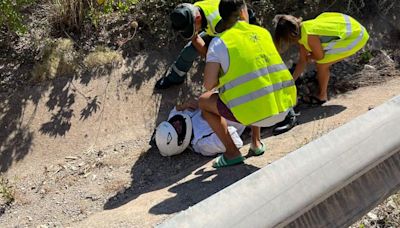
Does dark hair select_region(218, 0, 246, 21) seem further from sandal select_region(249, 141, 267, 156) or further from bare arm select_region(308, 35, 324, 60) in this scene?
bare arm select_region(308, 35, 324, 60)

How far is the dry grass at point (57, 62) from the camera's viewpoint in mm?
5793

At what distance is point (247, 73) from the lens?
3.97 meters

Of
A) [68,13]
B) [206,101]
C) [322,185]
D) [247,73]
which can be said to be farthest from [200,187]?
[68,13]

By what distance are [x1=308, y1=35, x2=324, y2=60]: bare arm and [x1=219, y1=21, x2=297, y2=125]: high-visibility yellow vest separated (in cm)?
109

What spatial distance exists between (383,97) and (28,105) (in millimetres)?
3435

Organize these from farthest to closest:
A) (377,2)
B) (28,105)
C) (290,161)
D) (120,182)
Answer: (377,2)
(28,105)
(120,182)
(290,161)

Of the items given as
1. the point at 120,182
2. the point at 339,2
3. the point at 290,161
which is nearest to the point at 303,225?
the point at 290,161

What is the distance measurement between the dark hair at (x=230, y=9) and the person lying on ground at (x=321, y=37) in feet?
3.12

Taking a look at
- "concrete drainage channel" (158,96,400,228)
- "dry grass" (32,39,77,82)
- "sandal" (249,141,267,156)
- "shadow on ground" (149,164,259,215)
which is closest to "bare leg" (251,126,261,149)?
"sandal" (249,141,267,156)

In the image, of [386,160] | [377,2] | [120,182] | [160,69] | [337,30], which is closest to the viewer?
[386,160]

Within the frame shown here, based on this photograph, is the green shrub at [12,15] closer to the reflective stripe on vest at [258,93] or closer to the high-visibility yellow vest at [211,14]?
the high-visibility yellow vest at [211,14]

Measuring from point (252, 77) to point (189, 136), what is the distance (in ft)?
3.47

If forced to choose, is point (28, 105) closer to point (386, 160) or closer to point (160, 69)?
point (160, 69)

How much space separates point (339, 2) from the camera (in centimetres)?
679
